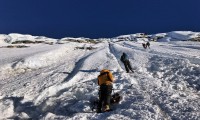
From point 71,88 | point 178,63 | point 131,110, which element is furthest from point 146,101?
point 178,63

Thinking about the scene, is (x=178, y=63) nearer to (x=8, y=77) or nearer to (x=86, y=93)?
(x=86, y=93)

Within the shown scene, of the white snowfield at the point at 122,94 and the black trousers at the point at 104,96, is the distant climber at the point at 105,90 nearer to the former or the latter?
the black trousers at the point at 104,96

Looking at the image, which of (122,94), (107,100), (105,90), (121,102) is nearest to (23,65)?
(122,94)

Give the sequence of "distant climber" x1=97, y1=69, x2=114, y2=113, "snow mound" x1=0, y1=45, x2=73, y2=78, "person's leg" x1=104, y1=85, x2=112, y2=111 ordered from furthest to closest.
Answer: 1. "snow mound" x1=0, y1=45, x2=73, y2=78
2. "distant climber" x1=97, y1=69, x2=114, y2=113
3. "person's leg" x1=104, y1=85, x2=112, y2=111

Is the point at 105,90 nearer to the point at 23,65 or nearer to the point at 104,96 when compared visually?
the point at 104,96

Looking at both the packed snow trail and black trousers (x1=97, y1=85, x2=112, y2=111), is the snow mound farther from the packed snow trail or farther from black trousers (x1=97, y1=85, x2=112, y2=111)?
black trousers (x1=97, y1=85, x2=112, y2=111)

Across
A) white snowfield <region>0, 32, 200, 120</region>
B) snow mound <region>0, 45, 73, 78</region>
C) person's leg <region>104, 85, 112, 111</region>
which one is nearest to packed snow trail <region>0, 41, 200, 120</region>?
white snowfield <region>0, 32, 200, 120</region>

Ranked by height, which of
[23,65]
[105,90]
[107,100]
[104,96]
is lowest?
[23,65]

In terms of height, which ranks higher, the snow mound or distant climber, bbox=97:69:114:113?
distant climber, bbox=97:69:114:113

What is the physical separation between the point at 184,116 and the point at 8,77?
1850cm

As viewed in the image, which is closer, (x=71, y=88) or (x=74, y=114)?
(x=74, y=114)

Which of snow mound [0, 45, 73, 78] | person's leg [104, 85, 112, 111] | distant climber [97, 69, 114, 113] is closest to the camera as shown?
person's leg [104, 85, 112, 111]

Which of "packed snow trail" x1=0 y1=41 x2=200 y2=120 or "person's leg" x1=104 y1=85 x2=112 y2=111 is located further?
"person's leg" x1=104 y1=85 x2=112 y2=111

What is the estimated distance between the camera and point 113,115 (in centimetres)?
1220
